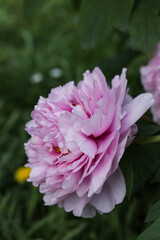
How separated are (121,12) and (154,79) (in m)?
0.18

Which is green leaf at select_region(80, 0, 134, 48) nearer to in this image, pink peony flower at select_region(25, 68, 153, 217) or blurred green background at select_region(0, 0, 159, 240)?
blurred green background at select_region(0, 0, 159, 240)

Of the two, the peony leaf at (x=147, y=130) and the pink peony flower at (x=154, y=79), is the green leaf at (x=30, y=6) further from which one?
the peony leaf at (x=147, y=130)

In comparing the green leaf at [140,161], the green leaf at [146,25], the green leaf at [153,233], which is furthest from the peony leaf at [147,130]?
the green leaf at [146,25]

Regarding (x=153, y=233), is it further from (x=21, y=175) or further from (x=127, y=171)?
(x=21, y=175)

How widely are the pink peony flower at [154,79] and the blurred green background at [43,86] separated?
50 millimetres

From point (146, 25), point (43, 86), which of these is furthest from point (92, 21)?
point (43, 86)

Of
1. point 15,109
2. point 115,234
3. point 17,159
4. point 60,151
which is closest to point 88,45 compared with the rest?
point 60,151

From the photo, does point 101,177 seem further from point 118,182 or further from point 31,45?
point 31,45

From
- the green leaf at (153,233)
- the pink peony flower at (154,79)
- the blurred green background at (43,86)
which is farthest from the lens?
the blurred green background at (43,86)

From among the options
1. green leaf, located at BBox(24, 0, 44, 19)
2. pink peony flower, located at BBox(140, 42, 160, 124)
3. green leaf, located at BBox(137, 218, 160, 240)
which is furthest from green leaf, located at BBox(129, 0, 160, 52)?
green leaf, located at BBox(137, 218, 160, 240)

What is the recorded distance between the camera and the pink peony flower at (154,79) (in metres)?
0.87

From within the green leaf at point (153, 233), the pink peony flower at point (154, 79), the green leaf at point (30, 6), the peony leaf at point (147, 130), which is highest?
the green leaf at point (30, 6)

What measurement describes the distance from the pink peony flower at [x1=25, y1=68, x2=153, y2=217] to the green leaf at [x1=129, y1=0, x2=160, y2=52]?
33 cm

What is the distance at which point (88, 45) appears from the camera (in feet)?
3.33
